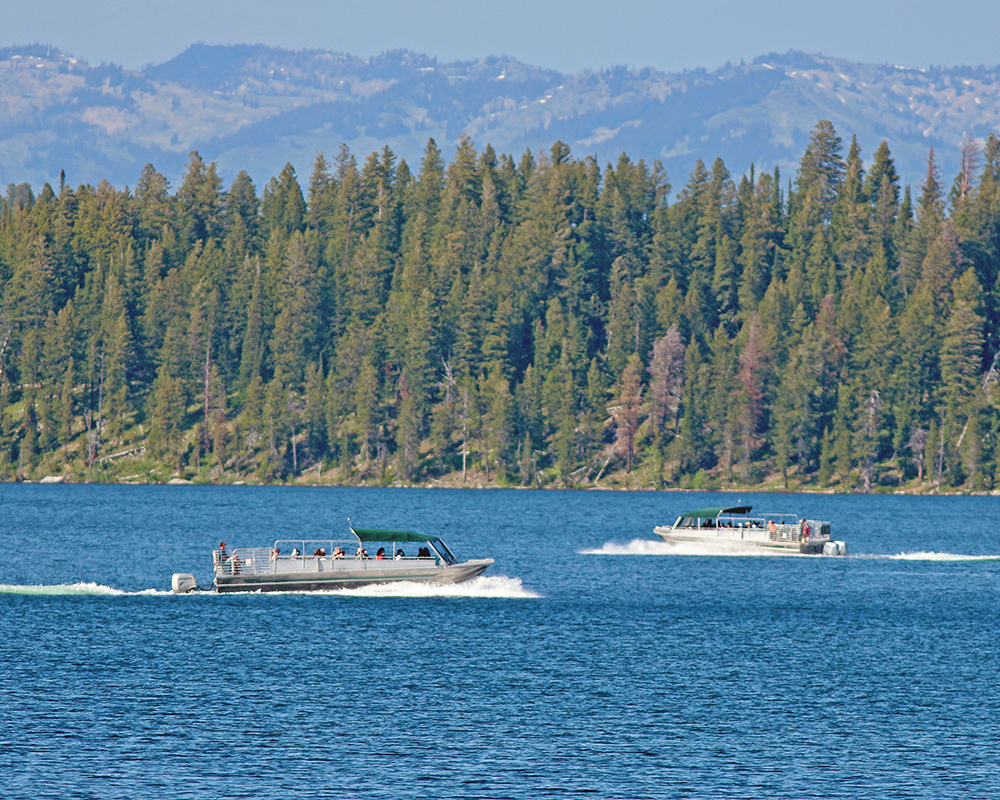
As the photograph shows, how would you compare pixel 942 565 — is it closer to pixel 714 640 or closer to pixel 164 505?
pixel 714 640

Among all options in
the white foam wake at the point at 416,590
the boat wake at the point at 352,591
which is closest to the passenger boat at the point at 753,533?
the white foam wake at the point at 416,590

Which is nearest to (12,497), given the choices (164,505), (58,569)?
(164,505)

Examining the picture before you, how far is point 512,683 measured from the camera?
55.0m

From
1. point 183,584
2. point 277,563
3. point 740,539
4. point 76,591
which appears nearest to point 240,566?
point 277,563

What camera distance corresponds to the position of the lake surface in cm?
4119

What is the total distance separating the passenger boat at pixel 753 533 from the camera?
110 meters

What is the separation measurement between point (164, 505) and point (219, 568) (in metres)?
103

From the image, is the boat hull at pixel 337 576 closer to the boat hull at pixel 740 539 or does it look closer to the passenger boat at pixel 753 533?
Result: the passenger boat at pixel 753 533

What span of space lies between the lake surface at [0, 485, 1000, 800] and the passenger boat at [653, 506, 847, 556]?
20.9ft

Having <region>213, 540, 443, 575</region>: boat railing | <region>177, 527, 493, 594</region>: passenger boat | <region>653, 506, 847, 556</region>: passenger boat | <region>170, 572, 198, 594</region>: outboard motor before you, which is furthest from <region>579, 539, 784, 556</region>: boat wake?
<region>170, 572, 198, 594</region>: outboard motor

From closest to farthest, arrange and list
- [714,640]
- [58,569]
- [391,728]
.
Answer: [391,728]
[714,640]
[58,569]

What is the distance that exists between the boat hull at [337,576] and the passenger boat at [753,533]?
37635mm

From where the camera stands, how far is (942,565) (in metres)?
106

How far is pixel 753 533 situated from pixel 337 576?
4576cm
